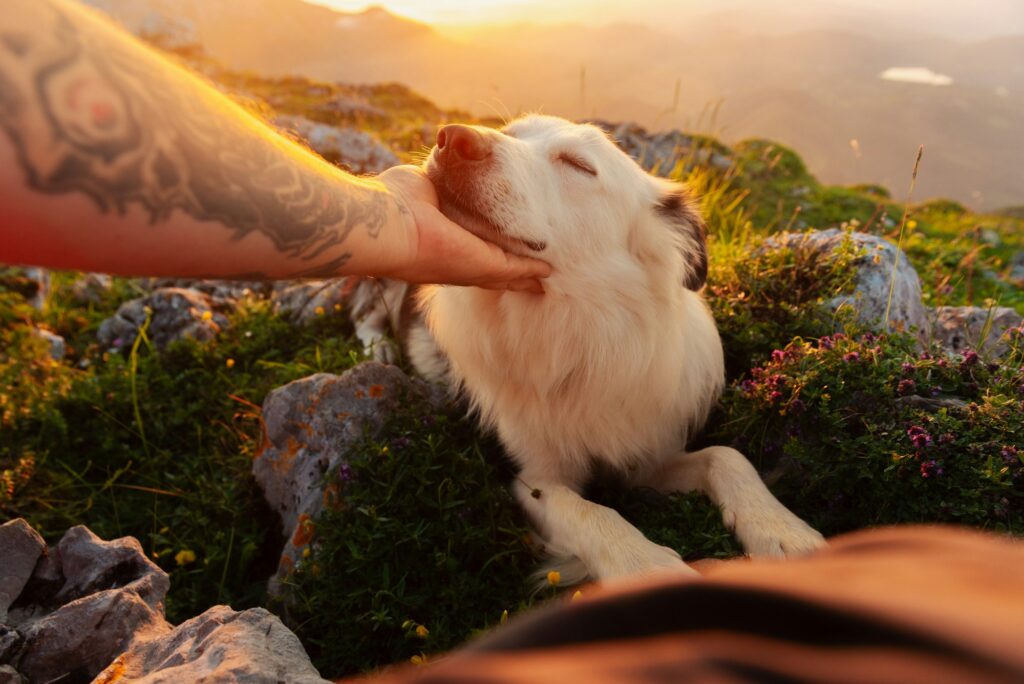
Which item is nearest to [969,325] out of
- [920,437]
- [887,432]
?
[887,432]

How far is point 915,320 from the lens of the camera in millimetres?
3709

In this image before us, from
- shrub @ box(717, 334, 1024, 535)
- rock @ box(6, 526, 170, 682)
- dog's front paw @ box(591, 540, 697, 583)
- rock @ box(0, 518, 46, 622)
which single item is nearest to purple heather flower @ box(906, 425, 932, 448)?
shrub @ box(717, 334, 1024, 535)

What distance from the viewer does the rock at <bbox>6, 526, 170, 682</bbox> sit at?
6.93 ft

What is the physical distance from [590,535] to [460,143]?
65.2 inches

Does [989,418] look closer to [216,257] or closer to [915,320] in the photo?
[915,320]

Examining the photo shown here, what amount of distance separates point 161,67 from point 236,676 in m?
1.40

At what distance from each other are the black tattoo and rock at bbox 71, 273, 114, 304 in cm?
571

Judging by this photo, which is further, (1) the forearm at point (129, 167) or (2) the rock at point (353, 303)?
(2) the rock at point (353, 303)

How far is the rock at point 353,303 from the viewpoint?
4953mm

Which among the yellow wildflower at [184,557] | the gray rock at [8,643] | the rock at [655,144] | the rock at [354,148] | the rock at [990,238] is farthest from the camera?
the rock at [655,144]

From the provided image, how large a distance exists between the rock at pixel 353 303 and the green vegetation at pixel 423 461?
30cm

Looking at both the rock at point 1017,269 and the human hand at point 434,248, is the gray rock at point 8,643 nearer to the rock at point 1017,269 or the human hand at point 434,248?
the human hand at point 434,248

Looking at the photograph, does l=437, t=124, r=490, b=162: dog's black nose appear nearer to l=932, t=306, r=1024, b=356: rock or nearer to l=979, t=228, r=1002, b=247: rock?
l=932, t=306, r=1024, b=356: rock

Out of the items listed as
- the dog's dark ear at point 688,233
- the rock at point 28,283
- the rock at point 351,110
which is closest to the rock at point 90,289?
the rock at point 28,283
